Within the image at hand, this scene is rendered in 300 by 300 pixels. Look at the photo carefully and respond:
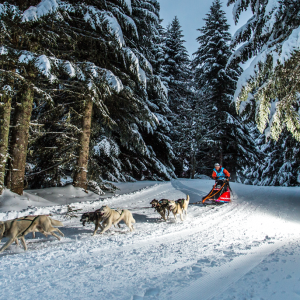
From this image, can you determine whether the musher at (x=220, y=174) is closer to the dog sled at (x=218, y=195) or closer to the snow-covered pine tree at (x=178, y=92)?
the dog sled at (x=218, y=195)

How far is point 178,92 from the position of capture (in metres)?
24.3

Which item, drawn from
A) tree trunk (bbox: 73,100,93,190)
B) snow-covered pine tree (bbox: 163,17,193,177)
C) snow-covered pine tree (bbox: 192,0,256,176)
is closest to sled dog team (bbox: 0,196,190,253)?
tree trunk (bbox: 73,100,93,190)

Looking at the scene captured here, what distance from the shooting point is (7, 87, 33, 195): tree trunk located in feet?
22.7

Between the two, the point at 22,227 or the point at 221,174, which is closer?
the point at 22,227

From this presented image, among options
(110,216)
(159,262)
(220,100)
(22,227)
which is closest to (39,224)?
(22,227)

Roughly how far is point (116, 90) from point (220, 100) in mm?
15264

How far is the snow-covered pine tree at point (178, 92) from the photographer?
23219mm

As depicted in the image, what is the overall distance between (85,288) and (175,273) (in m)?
1.18

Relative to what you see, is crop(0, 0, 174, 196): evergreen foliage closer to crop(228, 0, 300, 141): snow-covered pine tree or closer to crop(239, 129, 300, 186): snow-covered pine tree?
crop(228, 0, 300, 141): snow-covered pine tree

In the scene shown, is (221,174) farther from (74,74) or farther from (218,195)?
(74,74)

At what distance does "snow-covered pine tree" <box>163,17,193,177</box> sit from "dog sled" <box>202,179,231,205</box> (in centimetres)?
1373

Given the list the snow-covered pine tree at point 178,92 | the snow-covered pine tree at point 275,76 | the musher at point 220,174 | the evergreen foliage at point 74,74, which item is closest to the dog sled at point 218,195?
the musher at point 220,174

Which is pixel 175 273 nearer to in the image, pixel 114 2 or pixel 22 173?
pixel 22 173

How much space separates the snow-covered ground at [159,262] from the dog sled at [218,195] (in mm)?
2816
